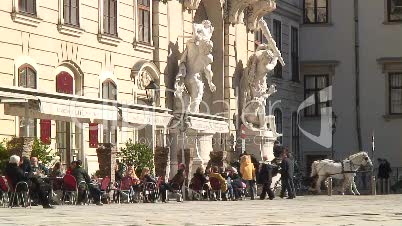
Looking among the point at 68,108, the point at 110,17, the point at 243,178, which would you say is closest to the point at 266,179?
the point at 243,178

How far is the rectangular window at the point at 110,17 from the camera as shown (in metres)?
37.2

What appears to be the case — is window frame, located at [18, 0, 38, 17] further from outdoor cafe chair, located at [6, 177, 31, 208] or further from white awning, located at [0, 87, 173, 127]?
outdoor cafe chair, located at [6, 177, 31, 208]

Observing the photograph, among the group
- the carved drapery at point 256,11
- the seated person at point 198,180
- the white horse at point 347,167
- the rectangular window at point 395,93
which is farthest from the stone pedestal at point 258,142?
the rectangular window at point 395,93

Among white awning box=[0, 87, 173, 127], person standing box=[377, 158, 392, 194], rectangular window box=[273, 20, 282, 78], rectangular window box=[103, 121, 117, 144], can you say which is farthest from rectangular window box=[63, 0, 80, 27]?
person standing box=[377, 158, 392, 194]

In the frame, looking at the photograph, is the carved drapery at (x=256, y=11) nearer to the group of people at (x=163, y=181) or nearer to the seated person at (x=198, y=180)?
the group of people at (x=163, y=181)

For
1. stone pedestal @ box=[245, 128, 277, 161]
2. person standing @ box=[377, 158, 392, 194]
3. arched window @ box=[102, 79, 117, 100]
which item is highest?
arched window @ box=[102, 79, 117, 100]

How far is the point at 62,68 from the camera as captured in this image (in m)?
34.4

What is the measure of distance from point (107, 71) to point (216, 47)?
924 centimetres

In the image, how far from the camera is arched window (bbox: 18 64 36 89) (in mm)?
32156

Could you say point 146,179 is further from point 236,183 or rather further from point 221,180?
point 236,183

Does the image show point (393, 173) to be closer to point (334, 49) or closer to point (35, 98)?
point (334, 49)

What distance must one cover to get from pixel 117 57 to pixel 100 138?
111 inches

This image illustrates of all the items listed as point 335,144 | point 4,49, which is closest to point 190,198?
point 4,49

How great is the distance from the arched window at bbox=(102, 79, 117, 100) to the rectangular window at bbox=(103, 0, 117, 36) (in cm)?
148
